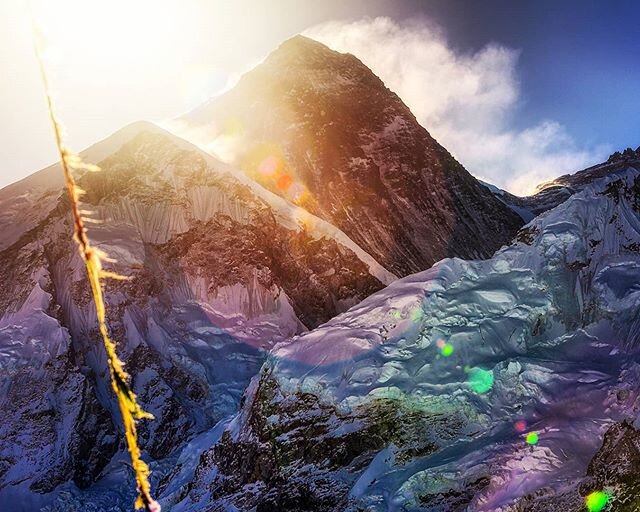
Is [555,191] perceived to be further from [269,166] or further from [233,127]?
[233,127]

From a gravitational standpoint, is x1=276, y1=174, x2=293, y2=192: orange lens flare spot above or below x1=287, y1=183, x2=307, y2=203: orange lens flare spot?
above

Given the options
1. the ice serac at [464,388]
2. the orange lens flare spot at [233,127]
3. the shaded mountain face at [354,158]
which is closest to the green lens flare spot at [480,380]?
the ice serac at [464,388]

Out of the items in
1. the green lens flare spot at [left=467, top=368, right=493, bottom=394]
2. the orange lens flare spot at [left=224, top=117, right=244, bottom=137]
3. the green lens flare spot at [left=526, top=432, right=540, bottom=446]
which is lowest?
the green lens flare spot at [left=526, top=432, right=540, bottom=446]

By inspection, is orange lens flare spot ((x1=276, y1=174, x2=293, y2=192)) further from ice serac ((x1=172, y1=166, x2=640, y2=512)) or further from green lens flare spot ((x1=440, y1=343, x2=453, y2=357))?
green lens flare spot ((x1=440, y1=343, x2=453, y2=357))

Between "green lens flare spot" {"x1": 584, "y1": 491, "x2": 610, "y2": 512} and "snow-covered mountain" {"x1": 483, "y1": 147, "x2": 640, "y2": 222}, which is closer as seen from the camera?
"green lens flare spot" {"x1": 584, "y1": 491, "x2": 610, "y2": 512}

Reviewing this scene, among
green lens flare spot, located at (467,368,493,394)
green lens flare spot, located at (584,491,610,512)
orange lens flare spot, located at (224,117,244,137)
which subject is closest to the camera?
green lens flare spot, located at (584,491,610,512)

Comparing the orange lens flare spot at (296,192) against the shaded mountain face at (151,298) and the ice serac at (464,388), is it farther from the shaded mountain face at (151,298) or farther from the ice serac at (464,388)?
the ice serac at (464,388)

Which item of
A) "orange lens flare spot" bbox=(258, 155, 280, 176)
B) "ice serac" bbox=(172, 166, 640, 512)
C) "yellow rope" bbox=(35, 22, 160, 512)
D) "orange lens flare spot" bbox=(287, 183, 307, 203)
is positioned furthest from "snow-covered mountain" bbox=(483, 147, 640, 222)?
"yellow rope" bbox=(35, 22, 160, 512)
